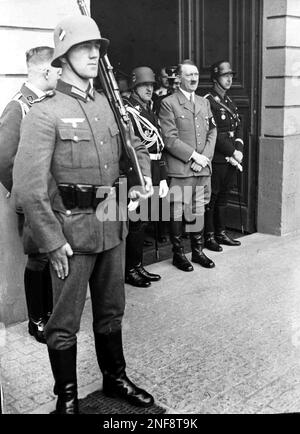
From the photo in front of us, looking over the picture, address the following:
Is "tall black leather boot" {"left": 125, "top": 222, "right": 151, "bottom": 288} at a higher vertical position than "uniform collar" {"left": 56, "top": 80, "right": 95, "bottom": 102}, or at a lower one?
lower

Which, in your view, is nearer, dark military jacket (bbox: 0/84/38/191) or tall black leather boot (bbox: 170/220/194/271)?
dark military jacket (bbox: 0/84/38/191)

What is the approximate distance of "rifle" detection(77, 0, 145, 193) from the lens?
3.34 metres

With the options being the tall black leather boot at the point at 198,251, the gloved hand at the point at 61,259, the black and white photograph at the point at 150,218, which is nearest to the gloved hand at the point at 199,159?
the black and white photograph at the point at 150,218

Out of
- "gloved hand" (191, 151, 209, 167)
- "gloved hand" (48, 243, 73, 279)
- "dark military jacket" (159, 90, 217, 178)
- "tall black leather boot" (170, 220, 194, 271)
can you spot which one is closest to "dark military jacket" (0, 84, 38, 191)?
"gloved hand" (48, 243, 73, 279)

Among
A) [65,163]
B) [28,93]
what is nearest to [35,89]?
[28,93]

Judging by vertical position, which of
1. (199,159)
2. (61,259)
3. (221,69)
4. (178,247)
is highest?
(221,69)

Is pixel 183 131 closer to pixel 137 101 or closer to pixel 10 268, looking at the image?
pixel 137 101

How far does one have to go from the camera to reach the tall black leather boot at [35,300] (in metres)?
4.39

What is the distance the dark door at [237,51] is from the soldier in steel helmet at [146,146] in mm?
1974

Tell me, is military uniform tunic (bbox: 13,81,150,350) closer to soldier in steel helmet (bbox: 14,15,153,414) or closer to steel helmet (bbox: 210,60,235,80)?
soldier in steel helmet (bbox: 14,15,153,414)

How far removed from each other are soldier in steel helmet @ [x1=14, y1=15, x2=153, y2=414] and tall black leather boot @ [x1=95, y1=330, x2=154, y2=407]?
238 mm

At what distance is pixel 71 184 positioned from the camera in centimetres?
317

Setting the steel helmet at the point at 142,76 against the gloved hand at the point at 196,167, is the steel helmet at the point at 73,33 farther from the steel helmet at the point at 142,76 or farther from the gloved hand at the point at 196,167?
the gloved hand at the point at 196,167

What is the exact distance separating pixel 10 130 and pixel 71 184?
1.13 metres
